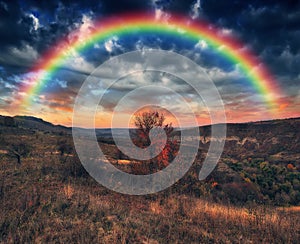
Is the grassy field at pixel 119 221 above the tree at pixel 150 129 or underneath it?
underneath

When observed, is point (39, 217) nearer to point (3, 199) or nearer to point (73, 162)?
point (3, 199)

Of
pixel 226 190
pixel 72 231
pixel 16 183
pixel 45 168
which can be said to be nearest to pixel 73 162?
pixel 45 168

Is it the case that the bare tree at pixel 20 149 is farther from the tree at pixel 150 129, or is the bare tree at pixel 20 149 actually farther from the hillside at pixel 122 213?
the tree at pixel 150 129

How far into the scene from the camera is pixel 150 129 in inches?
643

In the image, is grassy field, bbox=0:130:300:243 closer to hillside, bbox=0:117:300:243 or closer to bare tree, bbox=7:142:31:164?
hillside, bbox=0:117:300:243

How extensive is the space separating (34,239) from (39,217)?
1437mm

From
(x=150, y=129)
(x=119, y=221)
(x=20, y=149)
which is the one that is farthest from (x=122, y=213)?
(x=20, y=149)

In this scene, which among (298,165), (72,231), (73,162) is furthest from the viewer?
(298,165)


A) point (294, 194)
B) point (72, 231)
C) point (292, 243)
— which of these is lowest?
point (294, 194)

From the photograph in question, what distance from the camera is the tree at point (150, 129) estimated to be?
16.2 metres

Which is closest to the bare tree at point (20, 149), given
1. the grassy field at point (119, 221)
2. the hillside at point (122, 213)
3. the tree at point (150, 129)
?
the hillside at point (122, 213)

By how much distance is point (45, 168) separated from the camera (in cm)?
1562

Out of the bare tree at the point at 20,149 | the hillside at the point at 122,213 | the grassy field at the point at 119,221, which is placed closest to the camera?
the grassy field at the point at 119,221

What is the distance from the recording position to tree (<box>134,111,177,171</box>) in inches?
640
